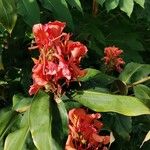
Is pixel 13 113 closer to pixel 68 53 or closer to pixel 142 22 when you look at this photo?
pixel 68 53

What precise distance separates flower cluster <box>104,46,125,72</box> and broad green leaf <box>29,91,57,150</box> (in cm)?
60

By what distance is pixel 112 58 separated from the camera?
208cm

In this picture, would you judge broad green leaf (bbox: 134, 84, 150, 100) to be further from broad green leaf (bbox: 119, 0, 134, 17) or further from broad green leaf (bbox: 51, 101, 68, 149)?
broad green leaf (bbox: 119, 0, 134, 17)

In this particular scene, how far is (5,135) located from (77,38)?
82 cm

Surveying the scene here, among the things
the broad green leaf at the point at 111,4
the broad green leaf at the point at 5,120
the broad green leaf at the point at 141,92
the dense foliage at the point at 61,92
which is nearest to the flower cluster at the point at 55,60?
the dense foliage at the point at 61,92

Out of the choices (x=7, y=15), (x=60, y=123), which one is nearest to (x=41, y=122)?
(x=60, y=123)

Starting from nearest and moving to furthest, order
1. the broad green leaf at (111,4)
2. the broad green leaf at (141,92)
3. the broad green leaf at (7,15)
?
the broad green leaf at (7,15) < the broad green leaf at (141,92) < the broad green leaf at (111,4)

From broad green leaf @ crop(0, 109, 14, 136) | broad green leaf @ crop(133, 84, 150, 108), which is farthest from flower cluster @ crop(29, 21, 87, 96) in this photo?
broad green leaf @ crop(133, 84, 150, 108)

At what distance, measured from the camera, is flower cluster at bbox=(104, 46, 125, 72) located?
6.79 feet

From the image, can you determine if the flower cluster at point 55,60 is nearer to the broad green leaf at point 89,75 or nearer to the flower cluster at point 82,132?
the flower cluster at point 82,132

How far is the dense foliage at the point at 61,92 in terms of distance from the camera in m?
1.48

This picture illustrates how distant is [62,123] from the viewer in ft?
4.87

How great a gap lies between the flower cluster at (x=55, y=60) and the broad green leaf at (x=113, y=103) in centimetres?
8

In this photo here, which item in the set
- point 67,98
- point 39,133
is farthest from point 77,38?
point 39,133
